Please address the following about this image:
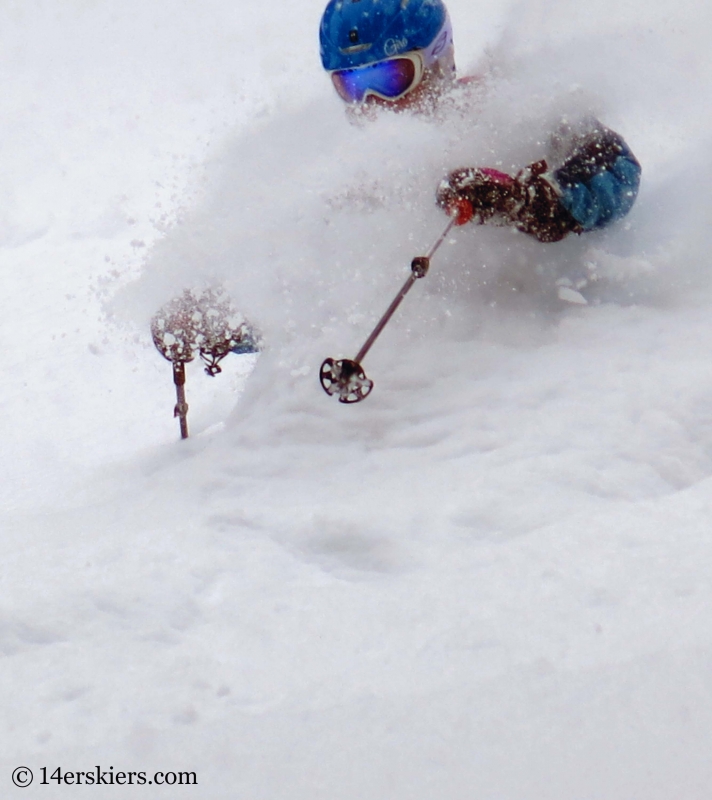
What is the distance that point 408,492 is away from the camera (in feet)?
7.10

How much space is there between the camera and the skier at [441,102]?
3.00 m

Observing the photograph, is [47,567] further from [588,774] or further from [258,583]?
[588,774]

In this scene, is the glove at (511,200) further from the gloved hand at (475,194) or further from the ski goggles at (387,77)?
the ski goggles at (387,77)

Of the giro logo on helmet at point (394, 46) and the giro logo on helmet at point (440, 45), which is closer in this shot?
the giro logo on helmet at point (394, 46)

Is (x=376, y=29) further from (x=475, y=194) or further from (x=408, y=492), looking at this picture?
(x=408, y=492)

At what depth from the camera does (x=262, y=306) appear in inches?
120

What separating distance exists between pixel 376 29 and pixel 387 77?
0.18 metres

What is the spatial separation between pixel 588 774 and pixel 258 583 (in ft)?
2.83

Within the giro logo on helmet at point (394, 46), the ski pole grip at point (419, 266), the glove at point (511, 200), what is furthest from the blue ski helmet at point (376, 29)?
the ski pole grip at point (419, 266)

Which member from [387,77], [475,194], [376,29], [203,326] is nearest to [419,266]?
[475,194]

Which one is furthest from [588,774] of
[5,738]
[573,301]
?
[573,301]

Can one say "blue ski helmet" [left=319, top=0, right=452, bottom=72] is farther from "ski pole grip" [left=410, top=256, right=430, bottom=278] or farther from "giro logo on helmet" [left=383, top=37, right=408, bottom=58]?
"ski pole grip" [left=410, top=256, right=430, bottom=278]

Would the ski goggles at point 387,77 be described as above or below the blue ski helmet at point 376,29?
below

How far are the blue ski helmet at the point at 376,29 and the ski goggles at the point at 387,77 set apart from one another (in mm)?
27
